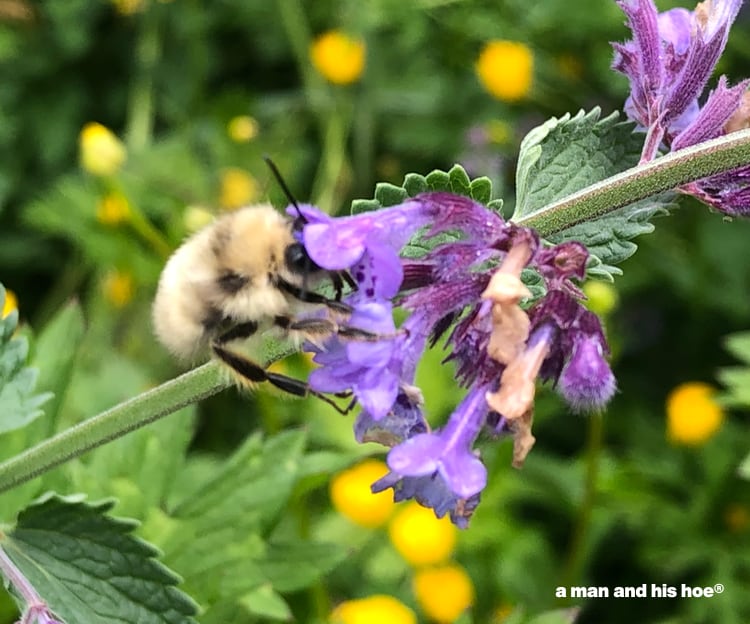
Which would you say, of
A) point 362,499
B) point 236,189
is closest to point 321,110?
point 236,189

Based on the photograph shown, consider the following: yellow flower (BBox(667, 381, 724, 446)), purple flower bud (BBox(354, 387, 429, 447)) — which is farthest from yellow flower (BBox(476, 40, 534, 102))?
purple flower bud (BBox(354, 387, 429, 447))

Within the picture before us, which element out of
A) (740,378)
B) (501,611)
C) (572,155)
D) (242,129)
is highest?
(572,155)

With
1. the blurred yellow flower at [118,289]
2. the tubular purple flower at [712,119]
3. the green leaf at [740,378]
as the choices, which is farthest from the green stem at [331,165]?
the tubular purple flower at [712,119]

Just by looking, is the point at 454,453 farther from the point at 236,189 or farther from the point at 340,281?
the point at 236,189

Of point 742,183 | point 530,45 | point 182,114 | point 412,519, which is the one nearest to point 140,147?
point 182,114

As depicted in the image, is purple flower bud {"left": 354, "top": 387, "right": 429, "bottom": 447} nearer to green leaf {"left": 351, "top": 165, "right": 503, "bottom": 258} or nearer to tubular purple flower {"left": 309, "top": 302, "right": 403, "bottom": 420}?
tubular purple flower {"left": 309, "top": 302, "right": 403, "bottom": 420}

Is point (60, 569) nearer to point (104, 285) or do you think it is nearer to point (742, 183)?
point (742, 183)
